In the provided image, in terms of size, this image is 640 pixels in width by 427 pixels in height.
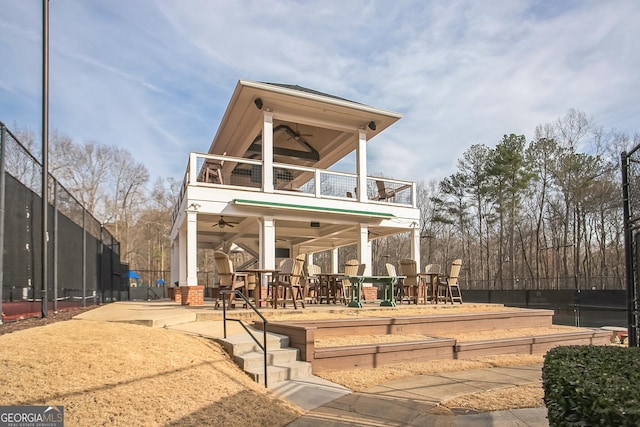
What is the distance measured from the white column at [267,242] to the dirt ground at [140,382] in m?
6.87

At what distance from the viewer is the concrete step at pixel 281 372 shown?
5711mm

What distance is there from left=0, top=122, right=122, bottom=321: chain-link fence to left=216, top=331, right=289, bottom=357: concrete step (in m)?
3.23

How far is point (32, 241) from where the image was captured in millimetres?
8312

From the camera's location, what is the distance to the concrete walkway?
4578mm

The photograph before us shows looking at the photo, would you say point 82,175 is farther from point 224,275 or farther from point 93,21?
point 224,275

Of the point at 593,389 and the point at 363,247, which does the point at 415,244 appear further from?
the point at 593,389

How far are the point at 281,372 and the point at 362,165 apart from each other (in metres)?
10.5

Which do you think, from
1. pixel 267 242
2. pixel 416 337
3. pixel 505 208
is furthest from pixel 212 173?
pixel 505 208

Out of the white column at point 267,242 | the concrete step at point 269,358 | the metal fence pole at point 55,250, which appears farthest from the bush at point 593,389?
the white column at point 267,242

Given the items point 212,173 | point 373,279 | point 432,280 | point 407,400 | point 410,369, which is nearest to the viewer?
point 407,400

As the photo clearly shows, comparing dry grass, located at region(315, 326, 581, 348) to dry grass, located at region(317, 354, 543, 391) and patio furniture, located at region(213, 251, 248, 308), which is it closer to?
dry grass, located at region(317, 354, 543, 391)

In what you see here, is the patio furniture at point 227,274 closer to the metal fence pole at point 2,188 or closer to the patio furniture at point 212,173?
the metal fence pole at point 2,188

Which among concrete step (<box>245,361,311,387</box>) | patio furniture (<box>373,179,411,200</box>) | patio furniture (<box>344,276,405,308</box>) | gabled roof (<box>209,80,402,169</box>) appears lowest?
concrete step (<box>245,361,311,387</box>)

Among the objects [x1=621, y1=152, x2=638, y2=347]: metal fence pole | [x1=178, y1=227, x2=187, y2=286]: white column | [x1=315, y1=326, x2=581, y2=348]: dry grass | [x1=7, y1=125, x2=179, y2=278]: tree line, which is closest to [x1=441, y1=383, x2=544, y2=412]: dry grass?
[x1=621, y1=152, x2=638, y2=347]: metal fence pole
